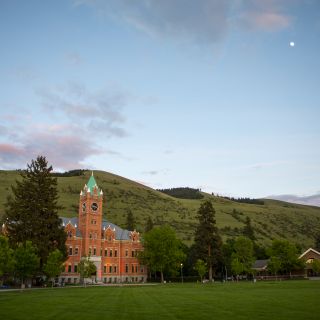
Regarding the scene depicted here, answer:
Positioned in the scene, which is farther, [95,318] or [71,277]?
[71,277]

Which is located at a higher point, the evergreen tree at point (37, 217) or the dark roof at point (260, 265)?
the evergreen tree at point (37, 217)

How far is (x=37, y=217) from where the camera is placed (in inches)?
3066

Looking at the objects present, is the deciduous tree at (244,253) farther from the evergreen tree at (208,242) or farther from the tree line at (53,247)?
the evergreen tree at (208,242)

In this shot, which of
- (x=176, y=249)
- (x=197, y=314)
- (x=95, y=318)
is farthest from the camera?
(x=176, y=249)

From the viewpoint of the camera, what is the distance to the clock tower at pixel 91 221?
106 m

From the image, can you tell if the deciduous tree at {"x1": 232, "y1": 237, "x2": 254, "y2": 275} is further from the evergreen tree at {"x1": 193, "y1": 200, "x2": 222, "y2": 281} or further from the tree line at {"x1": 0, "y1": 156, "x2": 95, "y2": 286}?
the tree line at {"x1": 0, "y1": 156, "x2": 95, "y2": 286}

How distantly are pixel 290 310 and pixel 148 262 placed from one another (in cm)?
8398

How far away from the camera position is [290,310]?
90.6 feet

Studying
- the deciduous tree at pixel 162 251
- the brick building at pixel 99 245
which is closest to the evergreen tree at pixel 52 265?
the brick building at pixel 99 245

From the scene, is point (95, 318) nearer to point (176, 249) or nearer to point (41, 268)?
point (41, 268)

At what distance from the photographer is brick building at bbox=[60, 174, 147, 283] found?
104 metres

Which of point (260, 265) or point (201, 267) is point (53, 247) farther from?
point (260, 265)

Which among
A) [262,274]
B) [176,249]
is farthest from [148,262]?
[262,274]

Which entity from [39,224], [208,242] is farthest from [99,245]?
[39,224]
